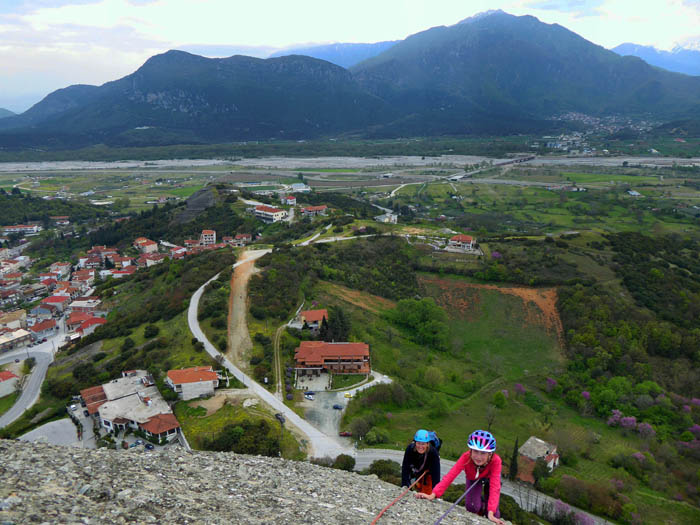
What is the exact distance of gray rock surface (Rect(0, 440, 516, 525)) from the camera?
6.89 meters

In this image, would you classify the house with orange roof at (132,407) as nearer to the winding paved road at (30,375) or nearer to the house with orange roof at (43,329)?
the winding paved road at (30,375)

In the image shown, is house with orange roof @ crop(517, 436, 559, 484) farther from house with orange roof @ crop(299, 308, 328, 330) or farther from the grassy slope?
house with orange roof @ crop(299, 308, 328, 330)

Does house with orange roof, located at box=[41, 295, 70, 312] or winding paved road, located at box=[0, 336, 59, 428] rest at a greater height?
house with orange roof, located at box=[41, 295, 70, 312]

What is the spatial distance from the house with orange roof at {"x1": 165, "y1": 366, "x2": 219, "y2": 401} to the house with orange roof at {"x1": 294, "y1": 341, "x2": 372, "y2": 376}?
632cm

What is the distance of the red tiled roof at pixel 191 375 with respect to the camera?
28234mm

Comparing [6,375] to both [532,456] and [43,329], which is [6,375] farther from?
[532,456]

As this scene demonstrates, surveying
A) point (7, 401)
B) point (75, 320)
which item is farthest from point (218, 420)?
point (75, 320)

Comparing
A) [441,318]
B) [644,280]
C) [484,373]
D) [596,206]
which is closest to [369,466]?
[484,373]

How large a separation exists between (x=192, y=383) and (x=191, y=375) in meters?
0.68

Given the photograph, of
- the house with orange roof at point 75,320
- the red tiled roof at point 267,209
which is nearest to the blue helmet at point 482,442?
the house with orange roof at point 75,320

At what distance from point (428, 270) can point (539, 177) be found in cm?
8704

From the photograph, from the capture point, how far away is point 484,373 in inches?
1407

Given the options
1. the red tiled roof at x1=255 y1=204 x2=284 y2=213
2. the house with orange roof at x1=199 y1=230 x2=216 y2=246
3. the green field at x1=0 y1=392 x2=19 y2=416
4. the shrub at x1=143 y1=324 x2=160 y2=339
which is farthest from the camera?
the red tiled roof at x1=255 y1=204 x2=284 y2=213

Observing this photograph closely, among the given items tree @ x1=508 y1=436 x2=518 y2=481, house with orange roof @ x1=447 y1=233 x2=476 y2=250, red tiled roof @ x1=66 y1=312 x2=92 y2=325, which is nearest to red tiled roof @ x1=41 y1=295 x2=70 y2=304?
red tiled roof @ x1=66 y1=312 x2=92 y2=325
